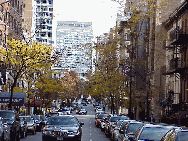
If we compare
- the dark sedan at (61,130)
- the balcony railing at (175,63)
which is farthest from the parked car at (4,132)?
the balcony railing at (175,63)

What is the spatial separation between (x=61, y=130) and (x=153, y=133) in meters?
7.55

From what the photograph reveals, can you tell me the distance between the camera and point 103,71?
67625 millimetres

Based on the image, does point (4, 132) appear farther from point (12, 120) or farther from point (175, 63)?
point (175, 63)

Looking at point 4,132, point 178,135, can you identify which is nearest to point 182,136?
point 178,135

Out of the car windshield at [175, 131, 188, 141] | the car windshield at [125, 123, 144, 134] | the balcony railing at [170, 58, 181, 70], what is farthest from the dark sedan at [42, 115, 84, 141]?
the balcony railing at [170, 58, 181, 70]

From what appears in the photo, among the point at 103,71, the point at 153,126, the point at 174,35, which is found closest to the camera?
the point at 153,126

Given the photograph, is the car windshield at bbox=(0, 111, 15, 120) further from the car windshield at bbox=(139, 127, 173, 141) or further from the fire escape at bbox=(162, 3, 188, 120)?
the fire escape at bbox=(162, 3, 188, 120)

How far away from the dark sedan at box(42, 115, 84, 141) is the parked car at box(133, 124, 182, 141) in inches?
268

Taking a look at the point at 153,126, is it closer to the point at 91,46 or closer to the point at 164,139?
the point at 164,139

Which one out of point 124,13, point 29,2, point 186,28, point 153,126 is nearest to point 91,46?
point 124,13

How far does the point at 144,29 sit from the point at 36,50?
39773 mm

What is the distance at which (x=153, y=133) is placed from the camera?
50.7 ft

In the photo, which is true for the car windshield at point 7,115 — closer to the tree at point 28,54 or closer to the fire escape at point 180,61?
the tree at point 28,54

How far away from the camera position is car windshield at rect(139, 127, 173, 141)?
1518 centimetres
